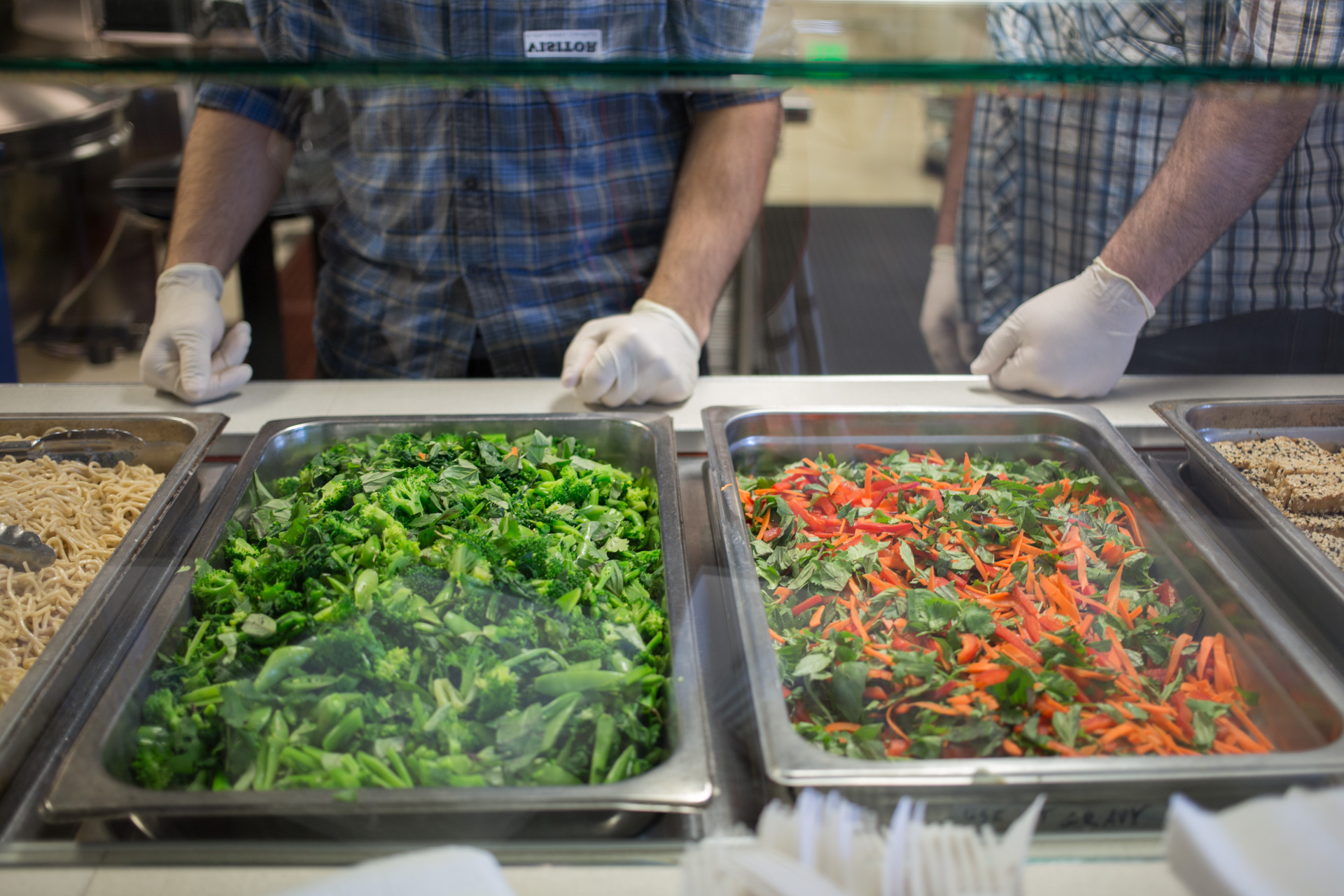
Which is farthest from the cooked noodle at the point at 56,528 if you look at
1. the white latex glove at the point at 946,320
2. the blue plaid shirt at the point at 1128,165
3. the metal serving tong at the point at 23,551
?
the white latex glove at the point at 946,320

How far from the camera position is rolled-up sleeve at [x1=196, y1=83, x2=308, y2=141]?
6.15 ft

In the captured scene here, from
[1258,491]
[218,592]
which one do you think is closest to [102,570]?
[218,592]

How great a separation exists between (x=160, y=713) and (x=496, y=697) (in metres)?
0.34

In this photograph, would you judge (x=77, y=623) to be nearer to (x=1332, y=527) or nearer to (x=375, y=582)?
(x=375, y=582)

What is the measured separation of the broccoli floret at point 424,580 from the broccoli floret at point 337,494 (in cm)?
25

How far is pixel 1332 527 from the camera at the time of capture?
121 cm

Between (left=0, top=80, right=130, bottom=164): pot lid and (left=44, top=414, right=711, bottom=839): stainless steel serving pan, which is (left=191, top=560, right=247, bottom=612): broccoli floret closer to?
(left=44, top=414, right=711, bottom=839): stainless steel serving pan

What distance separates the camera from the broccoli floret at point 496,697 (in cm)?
88

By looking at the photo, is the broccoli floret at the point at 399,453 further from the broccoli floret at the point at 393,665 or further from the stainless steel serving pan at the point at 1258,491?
the stainless steel serving pan at the point at 1258,491

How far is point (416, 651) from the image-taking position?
0.93 meters

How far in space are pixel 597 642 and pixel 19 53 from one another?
0.82 meters

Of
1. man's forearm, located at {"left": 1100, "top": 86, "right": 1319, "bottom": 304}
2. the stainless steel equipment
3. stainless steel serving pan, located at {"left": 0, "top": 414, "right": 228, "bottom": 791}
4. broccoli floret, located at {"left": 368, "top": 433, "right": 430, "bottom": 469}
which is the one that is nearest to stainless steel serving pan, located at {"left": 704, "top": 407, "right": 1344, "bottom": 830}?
man's forearm, located at {"left": 1100, "top": 86, "right": 1319, "bottom": 304}

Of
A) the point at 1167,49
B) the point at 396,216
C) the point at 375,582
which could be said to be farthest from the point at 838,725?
the point at 396,216

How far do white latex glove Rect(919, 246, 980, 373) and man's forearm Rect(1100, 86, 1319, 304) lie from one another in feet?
2.58
